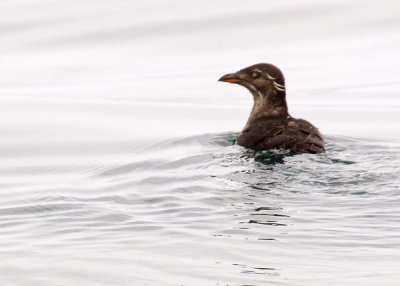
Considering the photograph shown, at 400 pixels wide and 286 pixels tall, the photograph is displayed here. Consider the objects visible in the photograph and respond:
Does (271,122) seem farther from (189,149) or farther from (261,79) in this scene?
(189,149)

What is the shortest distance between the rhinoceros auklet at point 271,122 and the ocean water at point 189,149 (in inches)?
8.1

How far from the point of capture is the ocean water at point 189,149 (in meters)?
10.0

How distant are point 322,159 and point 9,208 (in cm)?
337

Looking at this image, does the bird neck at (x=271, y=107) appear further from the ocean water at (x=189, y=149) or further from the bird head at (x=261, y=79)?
the ocean water at (x=189, y=149)

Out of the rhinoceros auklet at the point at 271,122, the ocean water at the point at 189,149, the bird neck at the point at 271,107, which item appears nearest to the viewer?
the ocean water at the point at 189,149

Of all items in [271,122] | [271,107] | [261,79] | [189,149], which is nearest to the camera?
[271,122]

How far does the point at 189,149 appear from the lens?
15094 mm

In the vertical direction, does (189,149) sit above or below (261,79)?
below

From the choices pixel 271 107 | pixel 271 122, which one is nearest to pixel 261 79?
A: pixel 271 107

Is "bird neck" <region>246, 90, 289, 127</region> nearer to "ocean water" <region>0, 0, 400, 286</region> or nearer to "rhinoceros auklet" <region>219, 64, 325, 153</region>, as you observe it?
"rhinoceros auklet" <region>219, 64, 325, 153</region>

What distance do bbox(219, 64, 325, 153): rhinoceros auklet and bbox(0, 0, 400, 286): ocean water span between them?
0.21m

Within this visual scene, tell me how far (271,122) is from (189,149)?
1.01 meters

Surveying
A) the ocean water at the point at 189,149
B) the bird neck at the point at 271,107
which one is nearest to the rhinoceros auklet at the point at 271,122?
the bird neck at the point at 271,107

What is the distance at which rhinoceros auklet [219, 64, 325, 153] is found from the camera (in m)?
13.9
